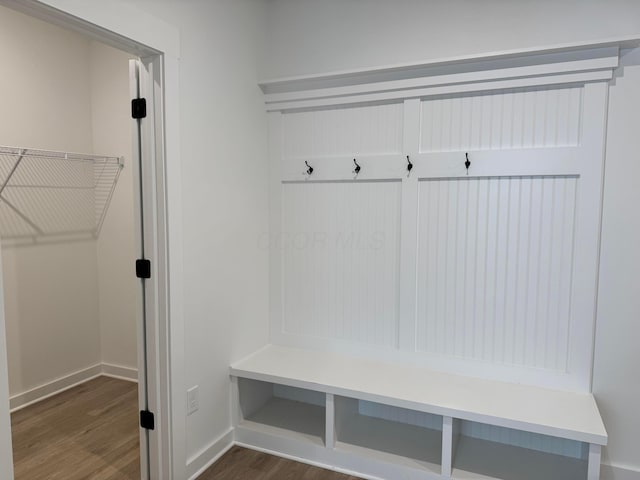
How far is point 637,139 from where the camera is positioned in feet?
6.70

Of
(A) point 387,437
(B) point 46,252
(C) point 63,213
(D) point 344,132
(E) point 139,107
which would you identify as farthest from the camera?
(C) point 63,213

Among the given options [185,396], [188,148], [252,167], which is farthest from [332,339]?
[188,148]

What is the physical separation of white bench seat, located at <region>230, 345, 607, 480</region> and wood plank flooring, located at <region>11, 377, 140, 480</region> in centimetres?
76

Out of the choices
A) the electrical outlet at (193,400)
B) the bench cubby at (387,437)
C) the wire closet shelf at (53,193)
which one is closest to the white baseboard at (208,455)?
the electrical outlet at (193,400)

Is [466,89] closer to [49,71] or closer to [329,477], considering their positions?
[329,477]

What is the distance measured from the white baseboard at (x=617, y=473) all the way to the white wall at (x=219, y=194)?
1917 mm

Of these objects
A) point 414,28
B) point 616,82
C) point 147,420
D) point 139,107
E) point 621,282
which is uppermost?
point 414,28

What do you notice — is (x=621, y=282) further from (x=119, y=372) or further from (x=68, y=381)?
(x=68, y=381)

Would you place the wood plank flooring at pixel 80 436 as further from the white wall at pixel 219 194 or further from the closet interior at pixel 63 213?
the white wall at pixel 219 194

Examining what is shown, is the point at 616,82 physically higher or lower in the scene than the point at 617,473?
higher

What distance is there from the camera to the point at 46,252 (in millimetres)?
3098

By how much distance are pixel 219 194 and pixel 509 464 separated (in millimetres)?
2010

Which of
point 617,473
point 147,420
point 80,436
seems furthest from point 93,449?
point 617,473

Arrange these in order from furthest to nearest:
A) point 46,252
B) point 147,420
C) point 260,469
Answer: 1. point 46,252
2. point 260,469
3. point 147,420
